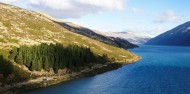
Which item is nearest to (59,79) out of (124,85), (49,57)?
(49,57)

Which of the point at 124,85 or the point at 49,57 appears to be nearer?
the point at 124,85

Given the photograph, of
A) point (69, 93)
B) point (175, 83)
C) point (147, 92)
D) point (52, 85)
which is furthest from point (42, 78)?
point (175, 83)

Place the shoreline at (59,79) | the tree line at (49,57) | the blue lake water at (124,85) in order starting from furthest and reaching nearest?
1. the tree line at (49,57)
2. the shoreline at (59,79)
3. the blue lake water at (124,85)

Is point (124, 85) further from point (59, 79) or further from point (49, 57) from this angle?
point (49, 57)

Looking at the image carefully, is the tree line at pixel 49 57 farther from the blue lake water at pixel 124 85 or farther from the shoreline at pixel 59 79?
the blue lake water at pixel 124 85

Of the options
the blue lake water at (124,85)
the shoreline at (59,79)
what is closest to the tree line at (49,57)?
the shoreline at (59,79)

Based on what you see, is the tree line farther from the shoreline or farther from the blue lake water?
the blue lake water

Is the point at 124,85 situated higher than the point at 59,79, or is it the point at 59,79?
the point at 59,79

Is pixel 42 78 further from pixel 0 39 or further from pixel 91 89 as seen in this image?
pixel 0 39
